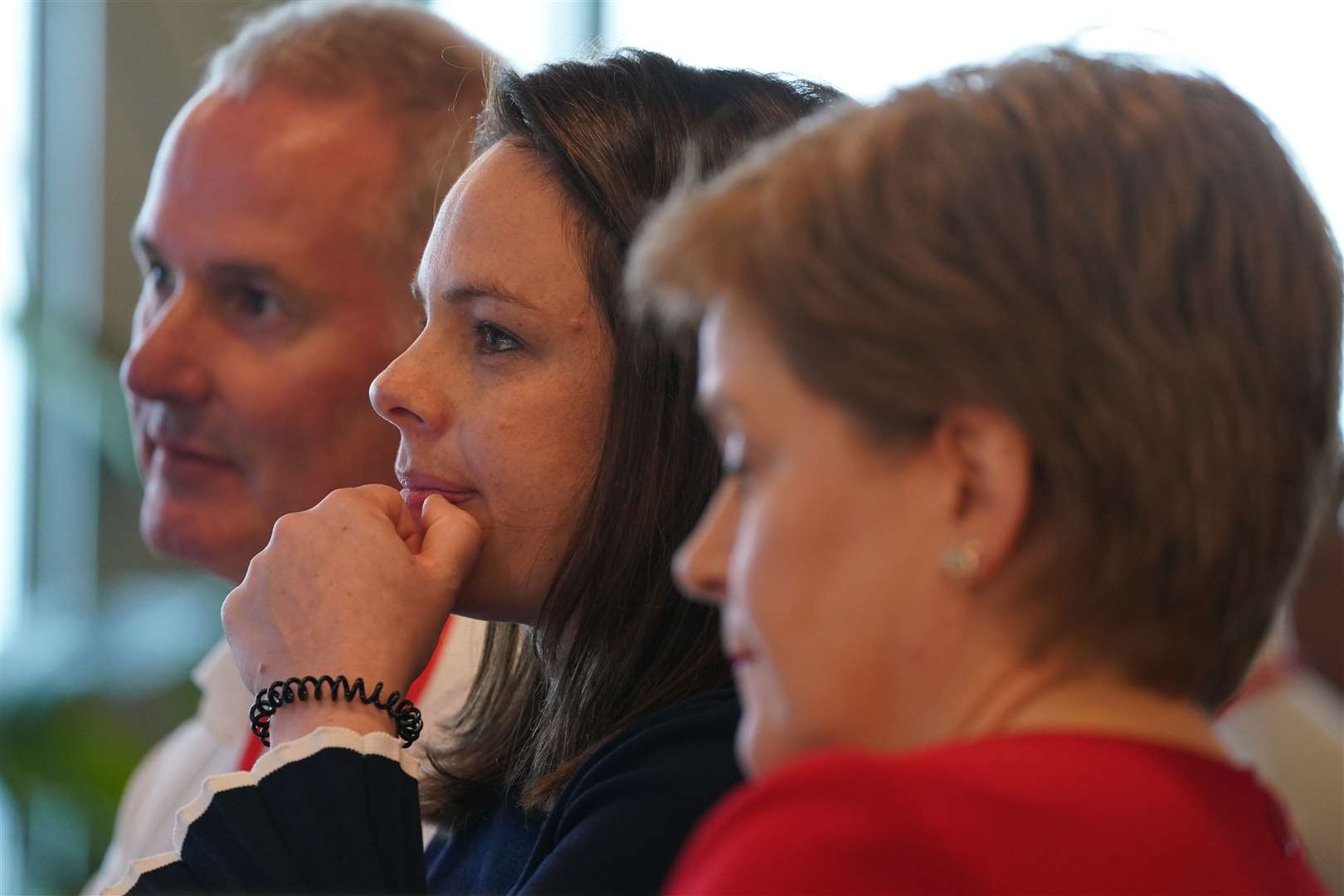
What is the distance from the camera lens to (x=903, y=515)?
2.11ft

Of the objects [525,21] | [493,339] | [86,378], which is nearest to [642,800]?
[493,339]

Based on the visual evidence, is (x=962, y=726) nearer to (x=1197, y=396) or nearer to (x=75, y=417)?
(x=1197, y=396)

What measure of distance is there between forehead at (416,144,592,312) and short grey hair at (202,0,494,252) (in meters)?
0.52

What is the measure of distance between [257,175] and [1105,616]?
1.24 metres

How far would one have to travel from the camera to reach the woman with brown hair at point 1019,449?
2.05 ft

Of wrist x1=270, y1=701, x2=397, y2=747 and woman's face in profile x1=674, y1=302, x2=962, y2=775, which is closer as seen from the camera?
woman's face in profile x1=674, y1=302, x2=962, y2=775

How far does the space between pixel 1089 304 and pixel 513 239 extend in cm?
55

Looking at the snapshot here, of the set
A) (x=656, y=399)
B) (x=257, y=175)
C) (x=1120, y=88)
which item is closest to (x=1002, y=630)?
(x=1120, y=88)

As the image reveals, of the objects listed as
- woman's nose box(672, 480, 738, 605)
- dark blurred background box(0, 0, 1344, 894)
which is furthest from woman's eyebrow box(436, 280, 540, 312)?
dark blurred background box(0, 0, 1344, 894)

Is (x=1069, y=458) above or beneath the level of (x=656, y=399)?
above

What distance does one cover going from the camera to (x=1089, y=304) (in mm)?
631

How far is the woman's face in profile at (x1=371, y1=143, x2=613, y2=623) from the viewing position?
1086 millimetres

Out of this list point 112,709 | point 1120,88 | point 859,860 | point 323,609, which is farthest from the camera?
point 112,709

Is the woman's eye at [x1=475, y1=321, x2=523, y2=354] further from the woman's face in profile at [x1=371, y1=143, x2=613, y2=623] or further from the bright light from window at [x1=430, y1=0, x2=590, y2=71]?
the bright light from window at [x1=430, y1=0, x2=590, y2=71]
